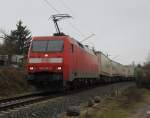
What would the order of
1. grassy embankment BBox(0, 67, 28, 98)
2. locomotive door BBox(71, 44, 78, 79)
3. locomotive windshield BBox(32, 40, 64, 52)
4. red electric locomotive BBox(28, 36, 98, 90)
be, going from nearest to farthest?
red electric locomotive BBox(28, 36, 98, 90)
locomotive windshield BBox(32, 40, 64, 52)
locomotive door BBox(71, 44, 78, 79)
grassy embankment BBox(0, 67, 28, 98)

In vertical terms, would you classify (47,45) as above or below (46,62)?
above

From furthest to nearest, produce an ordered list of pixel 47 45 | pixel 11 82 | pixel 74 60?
pixel 11 82 < pixel 74 60 < pixel 47 45

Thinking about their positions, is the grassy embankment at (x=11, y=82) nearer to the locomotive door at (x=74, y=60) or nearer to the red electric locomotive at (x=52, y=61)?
the red electric locomotive at (x=52, y=61)

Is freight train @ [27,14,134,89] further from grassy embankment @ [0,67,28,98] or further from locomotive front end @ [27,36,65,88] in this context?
grassy embankment @ [0,67,28,98]

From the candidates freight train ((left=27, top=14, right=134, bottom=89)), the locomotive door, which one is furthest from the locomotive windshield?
the locomotive door

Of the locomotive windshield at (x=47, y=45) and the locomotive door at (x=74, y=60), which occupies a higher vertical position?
the locomotive windshield at (x=47, y=45)

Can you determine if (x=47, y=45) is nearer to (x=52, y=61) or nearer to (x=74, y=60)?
(x=52, y=61)

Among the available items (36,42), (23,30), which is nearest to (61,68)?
(36,42)

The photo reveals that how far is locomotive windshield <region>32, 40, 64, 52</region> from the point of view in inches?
922

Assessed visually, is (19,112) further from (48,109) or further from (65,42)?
(65,42)

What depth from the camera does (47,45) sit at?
23688 mm

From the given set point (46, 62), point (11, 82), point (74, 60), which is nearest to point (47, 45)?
point (46, 62)

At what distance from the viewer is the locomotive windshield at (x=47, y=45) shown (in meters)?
23.4

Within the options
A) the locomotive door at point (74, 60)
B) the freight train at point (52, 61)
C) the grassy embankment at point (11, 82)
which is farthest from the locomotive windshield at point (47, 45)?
the grassy embankment at point (11, 82)
